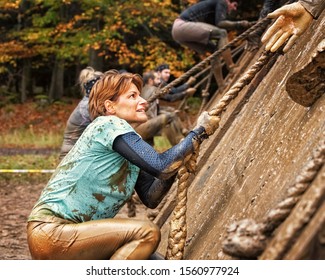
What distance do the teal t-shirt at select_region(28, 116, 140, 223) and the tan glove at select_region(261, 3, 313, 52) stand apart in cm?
101

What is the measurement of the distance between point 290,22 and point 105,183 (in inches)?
53.8

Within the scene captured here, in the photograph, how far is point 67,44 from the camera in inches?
934

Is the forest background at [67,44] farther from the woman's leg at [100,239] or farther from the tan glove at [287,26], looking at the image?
the woman's leg at [100,239]

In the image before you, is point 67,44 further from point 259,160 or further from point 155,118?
point 259,160

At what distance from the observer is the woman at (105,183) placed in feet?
9.83

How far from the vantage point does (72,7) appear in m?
24.9

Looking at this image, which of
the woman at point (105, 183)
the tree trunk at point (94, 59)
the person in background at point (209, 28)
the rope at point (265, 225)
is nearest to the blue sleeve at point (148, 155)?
the woman at point (105, 183)

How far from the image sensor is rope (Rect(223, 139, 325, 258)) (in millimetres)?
2104

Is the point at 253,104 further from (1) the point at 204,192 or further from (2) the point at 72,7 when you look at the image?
(2) the point at 72,7

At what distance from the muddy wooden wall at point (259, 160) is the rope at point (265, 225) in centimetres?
15

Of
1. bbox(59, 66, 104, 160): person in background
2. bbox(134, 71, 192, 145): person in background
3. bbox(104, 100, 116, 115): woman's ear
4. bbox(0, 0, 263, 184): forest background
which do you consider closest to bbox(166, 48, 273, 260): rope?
bbox(104, 100, 116, 115): woman's ear

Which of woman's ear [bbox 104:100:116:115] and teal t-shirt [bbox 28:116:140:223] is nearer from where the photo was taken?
teal t-shirt [bbox 28:116:140:223]

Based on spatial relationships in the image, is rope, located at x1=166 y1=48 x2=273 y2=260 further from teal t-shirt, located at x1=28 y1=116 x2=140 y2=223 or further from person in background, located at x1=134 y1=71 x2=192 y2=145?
person in background, located at x1=134 y1=71 x2=192 y2=145

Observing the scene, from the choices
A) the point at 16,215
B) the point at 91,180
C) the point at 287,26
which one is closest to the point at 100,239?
the point at 91,180
